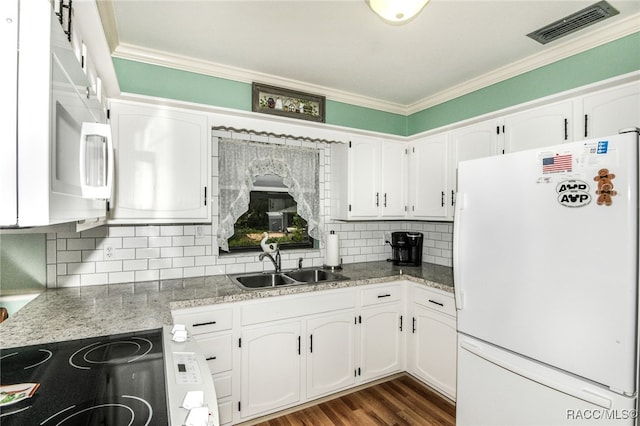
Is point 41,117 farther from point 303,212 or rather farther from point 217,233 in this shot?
point 303,212

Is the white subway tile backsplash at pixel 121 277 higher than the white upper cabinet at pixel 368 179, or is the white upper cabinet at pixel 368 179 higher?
Result: the white upper cabinet at pixel 368 179

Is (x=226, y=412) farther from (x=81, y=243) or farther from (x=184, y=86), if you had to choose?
(x=184, y=86)

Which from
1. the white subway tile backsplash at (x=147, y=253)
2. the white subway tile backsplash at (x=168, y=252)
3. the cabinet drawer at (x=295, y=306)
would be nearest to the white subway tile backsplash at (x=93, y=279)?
the white subway tile backsplash at (x=168, y=252)

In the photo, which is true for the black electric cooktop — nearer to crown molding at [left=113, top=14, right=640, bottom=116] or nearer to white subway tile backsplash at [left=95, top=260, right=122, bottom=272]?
white subway tile backsplash at [left=95, top=260, right=122, bottom=272]

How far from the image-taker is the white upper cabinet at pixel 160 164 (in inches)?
79.6

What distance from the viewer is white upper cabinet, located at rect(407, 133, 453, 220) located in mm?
2764

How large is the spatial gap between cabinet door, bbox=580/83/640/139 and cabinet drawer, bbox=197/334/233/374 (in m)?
2.51

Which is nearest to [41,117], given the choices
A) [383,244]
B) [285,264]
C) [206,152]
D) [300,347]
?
[206,152]

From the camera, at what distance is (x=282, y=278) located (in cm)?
272

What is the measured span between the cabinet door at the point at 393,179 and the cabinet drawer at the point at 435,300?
812 mm

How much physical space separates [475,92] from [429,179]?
83 centimetres

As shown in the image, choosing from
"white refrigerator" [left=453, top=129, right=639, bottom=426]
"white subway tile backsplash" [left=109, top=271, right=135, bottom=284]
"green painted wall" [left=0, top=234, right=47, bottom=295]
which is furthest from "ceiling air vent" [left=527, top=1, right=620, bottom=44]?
"green painted wall" [left=0, top=234, right=47, bottom=295]

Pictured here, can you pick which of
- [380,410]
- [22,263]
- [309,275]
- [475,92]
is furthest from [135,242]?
[475,92]

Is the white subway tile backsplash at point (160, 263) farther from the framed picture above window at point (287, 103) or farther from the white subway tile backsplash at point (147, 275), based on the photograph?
the framed picture above window at point (287, 103)
